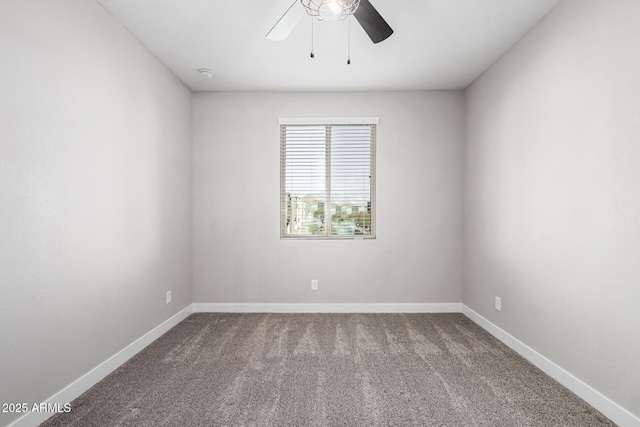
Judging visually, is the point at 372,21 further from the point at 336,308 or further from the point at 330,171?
the point at 336,308

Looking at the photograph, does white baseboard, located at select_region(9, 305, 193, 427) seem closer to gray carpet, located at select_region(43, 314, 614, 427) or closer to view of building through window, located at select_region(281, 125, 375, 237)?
gray carpet, located at select_region(43, 314, 614, 427)

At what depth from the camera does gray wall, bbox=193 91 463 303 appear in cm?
386

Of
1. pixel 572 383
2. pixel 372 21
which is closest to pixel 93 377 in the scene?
pixel 372 21

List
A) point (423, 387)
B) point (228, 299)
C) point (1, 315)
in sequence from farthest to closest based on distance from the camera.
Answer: point (228, 299), point (423, 387), point (1, 315)

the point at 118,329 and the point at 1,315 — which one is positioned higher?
the point at 1,315

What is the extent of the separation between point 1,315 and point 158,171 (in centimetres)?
179

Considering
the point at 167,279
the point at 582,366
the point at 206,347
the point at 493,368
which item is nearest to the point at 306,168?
the point at 167,279

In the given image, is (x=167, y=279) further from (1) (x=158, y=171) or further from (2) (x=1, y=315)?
(2) (x=1, y=315)

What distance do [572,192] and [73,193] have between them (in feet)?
10.5

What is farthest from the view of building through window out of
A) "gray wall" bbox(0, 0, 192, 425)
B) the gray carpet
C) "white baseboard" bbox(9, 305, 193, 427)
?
"white baseboard" bbox(9, 305, 193, 427)

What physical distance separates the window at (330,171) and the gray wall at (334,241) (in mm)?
126

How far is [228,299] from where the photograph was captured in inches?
153

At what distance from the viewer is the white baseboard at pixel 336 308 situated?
3850 mm

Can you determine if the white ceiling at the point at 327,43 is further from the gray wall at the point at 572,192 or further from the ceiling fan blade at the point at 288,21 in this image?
the gray wall at the point at 572,192
